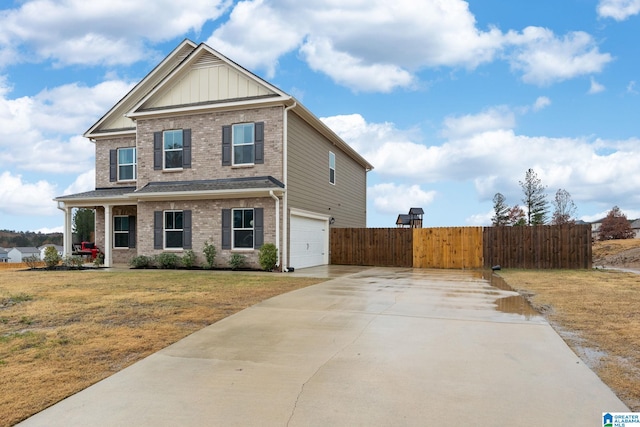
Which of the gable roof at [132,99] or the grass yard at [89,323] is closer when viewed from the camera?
the grass yard at [89,323]

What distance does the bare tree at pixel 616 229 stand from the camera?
47.8 m

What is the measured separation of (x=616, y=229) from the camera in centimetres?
4791

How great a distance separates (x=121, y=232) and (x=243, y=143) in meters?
8.17

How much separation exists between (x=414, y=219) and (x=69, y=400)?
105 ft

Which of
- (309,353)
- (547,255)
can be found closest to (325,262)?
(547,255)

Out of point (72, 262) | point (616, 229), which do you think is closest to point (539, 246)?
point (72, 262)

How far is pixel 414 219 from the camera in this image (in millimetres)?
34688

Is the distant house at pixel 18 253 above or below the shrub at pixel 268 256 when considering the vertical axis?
below

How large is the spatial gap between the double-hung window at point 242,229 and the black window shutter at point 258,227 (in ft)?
0.70

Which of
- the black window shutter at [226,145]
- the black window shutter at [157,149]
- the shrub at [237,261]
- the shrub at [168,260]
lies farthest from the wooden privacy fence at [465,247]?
the black window shutter at [157,149]

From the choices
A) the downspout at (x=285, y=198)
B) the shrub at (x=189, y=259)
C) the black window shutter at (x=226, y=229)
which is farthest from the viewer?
the shrub at (x=189, y=259)

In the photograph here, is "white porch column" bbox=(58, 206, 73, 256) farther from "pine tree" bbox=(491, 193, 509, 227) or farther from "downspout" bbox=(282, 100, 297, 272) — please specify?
"pine tree" bbox=(491, 193, 509, 227)

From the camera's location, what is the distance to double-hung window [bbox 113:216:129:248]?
20891mm

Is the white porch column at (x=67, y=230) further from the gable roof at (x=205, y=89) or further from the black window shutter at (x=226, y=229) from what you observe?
the black window shutter at (x=226, y=229)
